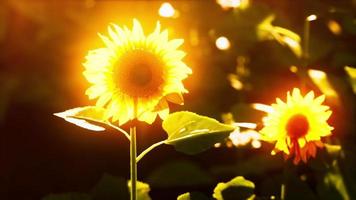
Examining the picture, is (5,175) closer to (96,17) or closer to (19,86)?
(19,86)

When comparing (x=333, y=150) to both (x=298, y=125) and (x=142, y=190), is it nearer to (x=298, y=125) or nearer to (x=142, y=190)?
(x=298, y=125)

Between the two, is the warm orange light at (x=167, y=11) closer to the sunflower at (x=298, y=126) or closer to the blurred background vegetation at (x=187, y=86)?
the blurred background vegetation at (x=187, y=86)

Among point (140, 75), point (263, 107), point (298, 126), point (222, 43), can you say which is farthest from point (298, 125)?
point (222, 43)

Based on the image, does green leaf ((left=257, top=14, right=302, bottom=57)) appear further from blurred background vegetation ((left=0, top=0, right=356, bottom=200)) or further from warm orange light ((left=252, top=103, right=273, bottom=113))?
warm orange light ((left=252, top=103, right=273, bottom=113))

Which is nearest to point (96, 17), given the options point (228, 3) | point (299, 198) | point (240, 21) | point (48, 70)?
point (48, 70)

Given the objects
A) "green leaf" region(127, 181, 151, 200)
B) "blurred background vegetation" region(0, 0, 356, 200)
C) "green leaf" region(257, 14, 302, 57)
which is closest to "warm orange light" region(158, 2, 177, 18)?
"blurred background vegetation" region(0, 0, 356, 200)

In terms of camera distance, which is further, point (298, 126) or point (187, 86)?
point (187, 86)
